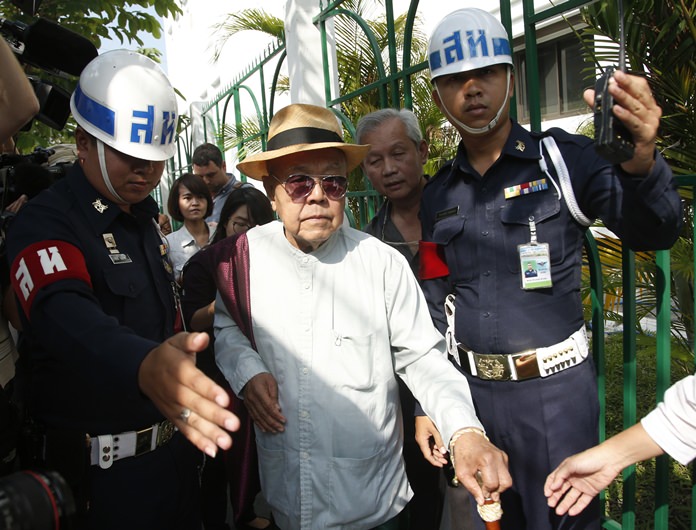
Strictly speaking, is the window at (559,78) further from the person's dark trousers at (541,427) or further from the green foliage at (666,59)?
the person's dark trousers at (541,427)

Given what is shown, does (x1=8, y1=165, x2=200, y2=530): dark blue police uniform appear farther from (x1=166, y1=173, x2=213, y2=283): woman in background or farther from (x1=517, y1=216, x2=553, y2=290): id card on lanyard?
(x1=166, y1=173, x2=213, y2=283): woman in background

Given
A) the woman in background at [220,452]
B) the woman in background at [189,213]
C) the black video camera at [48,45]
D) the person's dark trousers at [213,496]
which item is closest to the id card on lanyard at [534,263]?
the woman in background at [220,452]

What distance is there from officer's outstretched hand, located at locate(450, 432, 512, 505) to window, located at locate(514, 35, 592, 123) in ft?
18.1

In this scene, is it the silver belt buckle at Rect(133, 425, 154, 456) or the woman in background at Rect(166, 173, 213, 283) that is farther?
the woman in background at Rect(166, 173, 213, 283)

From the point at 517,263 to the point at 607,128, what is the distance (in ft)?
2.19

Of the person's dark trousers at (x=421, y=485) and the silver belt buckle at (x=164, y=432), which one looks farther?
the person's dark trousers at (x=421, y=485)

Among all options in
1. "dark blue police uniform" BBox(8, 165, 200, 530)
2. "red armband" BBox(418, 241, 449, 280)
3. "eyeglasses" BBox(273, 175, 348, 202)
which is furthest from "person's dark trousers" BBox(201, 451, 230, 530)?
"eyeglasses" BBox(273, 175, 348, 202)

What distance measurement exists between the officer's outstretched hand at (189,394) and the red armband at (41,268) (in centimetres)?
46

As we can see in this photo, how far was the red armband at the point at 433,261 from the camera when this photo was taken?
2.08 meters

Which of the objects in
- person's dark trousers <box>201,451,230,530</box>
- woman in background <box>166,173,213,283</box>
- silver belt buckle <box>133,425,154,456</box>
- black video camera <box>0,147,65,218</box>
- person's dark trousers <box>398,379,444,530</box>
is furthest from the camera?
woman in background <box>166,173,213,283</box>

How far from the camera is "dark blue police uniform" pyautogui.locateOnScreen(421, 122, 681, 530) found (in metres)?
1.79

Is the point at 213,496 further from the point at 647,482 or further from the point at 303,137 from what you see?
the point at 647,482

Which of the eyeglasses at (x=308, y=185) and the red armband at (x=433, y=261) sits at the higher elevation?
the eyeglasses at (x=308, y=185)

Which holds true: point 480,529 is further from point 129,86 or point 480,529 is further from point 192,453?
point 129,86
